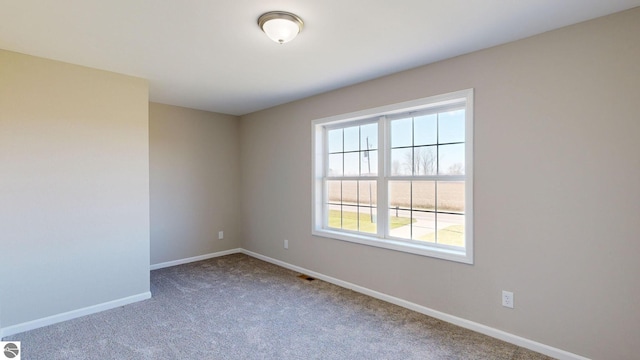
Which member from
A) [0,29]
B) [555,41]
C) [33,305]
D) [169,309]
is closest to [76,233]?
[33,305]

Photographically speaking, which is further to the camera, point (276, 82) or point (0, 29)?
point (276, 82)

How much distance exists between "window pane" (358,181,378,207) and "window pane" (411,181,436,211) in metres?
0.49

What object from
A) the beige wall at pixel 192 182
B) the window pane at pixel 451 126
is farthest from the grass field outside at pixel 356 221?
the beige wall at pixel 192 182

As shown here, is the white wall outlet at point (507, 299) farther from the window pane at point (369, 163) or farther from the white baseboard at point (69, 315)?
the white baseboard at point (69, 315)

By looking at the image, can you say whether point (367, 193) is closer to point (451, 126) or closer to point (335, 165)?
point (335, 165)

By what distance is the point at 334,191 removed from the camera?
4.20m

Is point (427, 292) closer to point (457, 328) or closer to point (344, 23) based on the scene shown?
point (457, 328)

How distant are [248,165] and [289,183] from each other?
1130 mm

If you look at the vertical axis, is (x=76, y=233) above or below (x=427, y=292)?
above

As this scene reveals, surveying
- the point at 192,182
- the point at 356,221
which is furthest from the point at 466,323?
the point at 192,182

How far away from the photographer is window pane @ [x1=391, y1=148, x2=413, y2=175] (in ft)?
11.0

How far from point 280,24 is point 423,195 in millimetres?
2123

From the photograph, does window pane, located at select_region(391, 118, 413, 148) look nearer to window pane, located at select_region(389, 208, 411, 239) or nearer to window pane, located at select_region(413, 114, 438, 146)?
window pane, located at select_region(413, 114, 438, 146)

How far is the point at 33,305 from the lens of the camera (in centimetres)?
280
